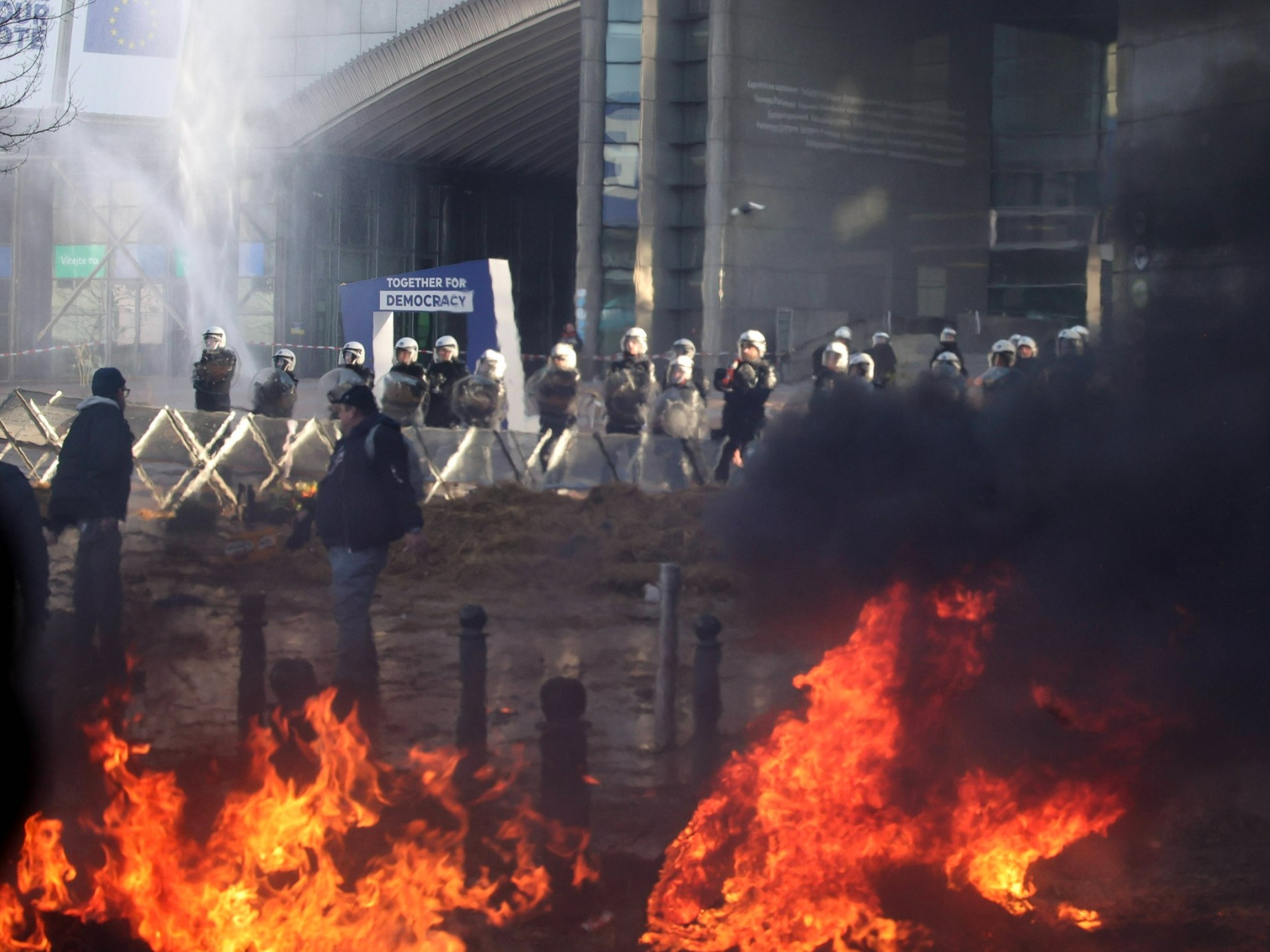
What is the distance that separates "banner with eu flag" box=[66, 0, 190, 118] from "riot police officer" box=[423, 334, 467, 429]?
17.7 m

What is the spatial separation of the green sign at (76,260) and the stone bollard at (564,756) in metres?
27.7

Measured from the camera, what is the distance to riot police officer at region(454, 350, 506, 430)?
13.4 m

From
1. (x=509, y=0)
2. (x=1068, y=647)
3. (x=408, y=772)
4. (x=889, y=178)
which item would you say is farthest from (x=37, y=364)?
(x=1068, y=647)

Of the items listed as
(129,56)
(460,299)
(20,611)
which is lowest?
(20,611)

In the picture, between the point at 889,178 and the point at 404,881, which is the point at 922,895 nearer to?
the point at 404,881

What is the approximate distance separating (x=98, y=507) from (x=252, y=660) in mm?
1472

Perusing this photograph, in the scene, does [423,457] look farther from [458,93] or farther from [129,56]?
[129,56]

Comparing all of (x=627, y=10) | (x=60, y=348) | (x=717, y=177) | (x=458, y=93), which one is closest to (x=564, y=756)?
(x=717, y=177)

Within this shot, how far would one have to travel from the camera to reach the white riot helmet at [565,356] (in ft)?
43.1

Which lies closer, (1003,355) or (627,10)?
(1003,355)

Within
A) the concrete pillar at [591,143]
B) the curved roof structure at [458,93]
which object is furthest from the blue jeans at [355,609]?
the curved roof structure at [458,93]

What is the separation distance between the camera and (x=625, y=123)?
2484cm

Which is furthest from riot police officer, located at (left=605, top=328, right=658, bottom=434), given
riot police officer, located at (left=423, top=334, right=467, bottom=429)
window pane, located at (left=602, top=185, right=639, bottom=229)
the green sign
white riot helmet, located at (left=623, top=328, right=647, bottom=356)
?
the green sign

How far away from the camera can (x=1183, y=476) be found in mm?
5254
